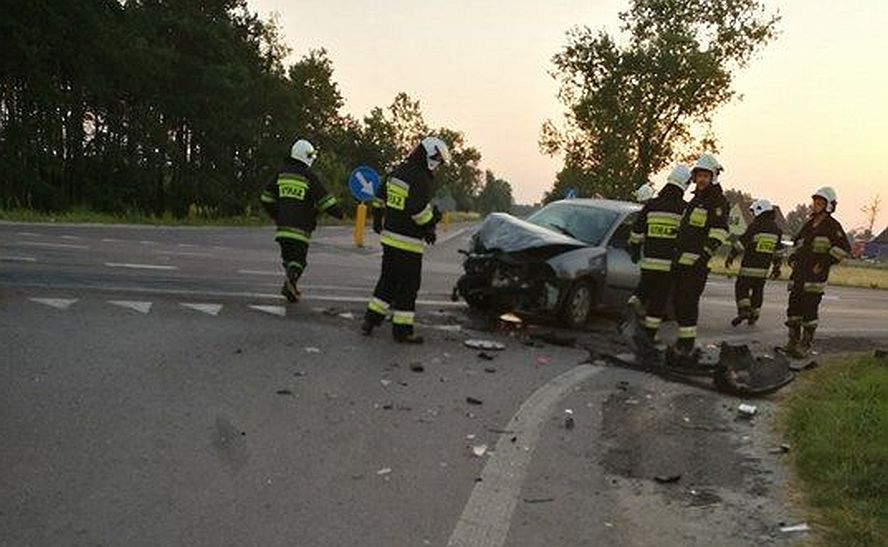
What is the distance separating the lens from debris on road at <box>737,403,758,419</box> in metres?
5.75

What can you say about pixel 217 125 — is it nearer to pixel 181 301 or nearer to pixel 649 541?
pixel 181 301

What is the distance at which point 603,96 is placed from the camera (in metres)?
38.3

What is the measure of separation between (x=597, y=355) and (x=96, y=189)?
2790cm

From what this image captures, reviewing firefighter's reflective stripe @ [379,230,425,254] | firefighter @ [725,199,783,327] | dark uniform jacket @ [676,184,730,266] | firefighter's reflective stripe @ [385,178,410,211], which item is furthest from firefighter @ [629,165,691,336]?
firefighter @ [725,199,783,327]

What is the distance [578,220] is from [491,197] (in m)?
168

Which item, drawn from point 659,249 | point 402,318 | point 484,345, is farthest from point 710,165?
point 402,318

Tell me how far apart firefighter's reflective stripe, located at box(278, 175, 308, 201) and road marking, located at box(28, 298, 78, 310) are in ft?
8.12

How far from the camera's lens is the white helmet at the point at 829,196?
8977mm

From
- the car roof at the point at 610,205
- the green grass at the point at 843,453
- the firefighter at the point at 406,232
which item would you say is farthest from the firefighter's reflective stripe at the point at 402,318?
the car roof at the point at 610,205

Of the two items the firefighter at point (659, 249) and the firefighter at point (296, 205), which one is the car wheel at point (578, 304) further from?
the firefighter at point (296, 205)

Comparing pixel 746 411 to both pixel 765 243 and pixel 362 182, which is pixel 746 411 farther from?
pixel 362 182

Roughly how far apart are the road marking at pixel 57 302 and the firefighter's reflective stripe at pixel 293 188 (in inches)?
97.4

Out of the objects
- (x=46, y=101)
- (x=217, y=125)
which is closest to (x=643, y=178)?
(x=217, y=125)

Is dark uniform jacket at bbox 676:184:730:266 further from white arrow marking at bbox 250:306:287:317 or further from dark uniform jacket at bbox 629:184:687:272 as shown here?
white arrow marking at bbox 250:306:287:317
